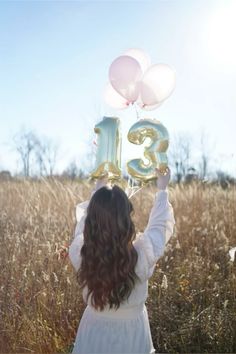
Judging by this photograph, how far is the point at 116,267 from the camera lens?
2.16 meters

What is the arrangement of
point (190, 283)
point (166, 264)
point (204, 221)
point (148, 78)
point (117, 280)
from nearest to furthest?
point (117, 280) < point (148, 78) < point (190, 283) < point (166, 264) < point (204, 221)

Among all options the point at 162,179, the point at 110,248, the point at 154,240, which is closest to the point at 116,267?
the point at 110,248

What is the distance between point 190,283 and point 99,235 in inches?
70.8

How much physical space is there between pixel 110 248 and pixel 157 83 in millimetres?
1089

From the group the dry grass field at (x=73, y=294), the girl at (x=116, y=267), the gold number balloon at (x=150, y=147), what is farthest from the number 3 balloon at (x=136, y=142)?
the dry grass field at (x=73, y=294)

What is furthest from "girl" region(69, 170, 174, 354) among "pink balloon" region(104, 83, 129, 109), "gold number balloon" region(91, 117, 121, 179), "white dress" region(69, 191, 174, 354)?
"pink balloon" region(104, 83, 129, 109)

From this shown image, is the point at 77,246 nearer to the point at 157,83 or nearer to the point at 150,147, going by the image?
the point at 150,147

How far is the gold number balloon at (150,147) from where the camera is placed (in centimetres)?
248

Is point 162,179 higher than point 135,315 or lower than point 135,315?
higher

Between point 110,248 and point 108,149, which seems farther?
point 108,149

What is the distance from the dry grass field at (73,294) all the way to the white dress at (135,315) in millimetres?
841

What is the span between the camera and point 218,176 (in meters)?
6.59

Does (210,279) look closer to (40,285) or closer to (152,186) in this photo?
(40,285)

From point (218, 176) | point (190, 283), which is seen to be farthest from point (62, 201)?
point (218, 176)
